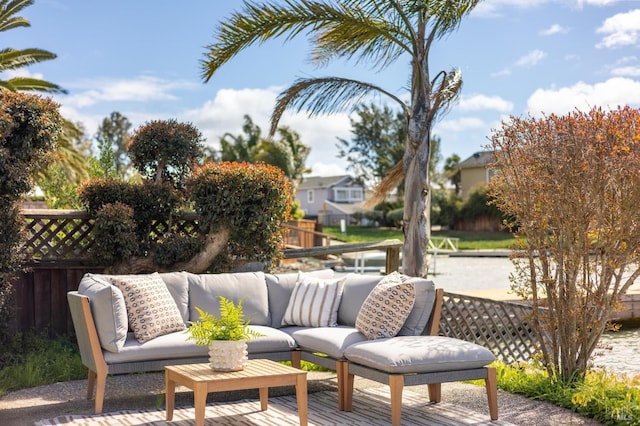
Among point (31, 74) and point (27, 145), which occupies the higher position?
point (31, 74)

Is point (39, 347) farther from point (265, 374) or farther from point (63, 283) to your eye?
point (265, 374)

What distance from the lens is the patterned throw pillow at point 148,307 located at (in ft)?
18.9

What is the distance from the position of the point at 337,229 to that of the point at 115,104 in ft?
55.0

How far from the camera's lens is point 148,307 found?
583 centimetres

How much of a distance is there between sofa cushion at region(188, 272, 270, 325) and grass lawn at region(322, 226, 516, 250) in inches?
817

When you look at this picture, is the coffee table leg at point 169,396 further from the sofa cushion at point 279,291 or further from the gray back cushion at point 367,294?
the gray back cushion at point 367,294

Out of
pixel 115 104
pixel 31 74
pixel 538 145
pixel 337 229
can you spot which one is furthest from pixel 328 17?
pixel 115 104

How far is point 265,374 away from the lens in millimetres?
4691

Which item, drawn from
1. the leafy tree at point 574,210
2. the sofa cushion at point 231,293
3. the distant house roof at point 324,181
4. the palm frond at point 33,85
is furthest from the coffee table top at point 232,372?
the distant house roof at point 324,181

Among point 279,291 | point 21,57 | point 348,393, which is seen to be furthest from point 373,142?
point 348,393

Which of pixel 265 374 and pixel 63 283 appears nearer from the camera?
pixel 265 374

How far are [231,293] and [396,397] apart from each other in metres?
2.13

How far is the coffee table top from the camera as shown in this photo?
4.61 meters

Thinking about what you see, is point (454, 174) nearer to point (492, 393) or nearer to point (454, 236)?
point (454, 236)
